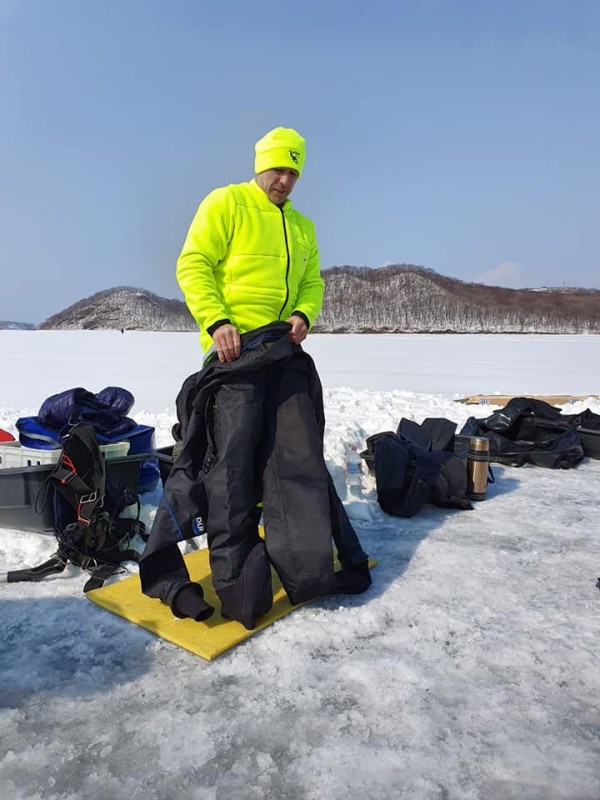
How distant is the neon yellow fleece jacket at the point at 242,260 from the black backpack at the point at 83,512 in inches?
33.1

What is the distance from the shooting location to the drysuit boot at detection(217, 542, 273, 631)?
7.22 ft

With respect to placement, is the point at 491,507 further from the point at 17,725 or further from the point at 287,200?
the point at 17,725

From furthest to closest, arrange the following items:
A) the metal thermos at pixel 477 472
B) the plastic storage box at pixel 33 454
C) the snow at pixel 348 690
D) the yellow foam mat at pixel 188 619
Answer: the metal thermos at pixel 477 472 < the plastic storage box at pixel 33 454 < the yellow foam mat at pixel 188 619 < the snow at pixel 348 690

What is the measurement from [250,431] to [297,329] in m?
0.50

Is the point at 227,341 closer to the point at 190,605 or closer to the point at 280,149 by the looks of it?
the point at 280,149

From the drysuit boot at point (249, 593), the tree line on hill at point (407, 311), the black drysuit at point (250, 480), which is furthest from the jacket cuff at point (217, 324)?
the tree line on hill at point (407, 311)

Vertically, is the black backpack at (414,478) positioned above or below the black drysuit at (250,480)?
below

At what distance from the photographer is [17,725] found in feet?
5.48

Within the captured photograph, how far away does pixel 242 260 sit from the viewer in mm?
2482

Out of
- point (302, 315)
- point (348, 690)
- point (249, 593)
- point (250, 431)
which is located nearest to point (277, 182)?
point (302, 315)

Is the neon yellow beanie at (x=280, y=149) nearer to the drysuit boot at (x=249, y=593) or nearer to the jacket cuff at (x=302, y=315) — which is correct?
the jacket cuff at (x=302, y=315)

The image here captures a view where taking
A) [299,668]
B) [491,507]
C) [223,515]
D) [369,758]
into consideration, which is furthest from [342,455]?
[369,758]

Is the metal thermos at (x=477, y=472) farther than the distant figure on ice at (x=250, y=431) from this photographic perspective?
Yes

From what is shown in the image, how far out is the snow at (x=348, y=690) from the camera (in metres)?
1.49
